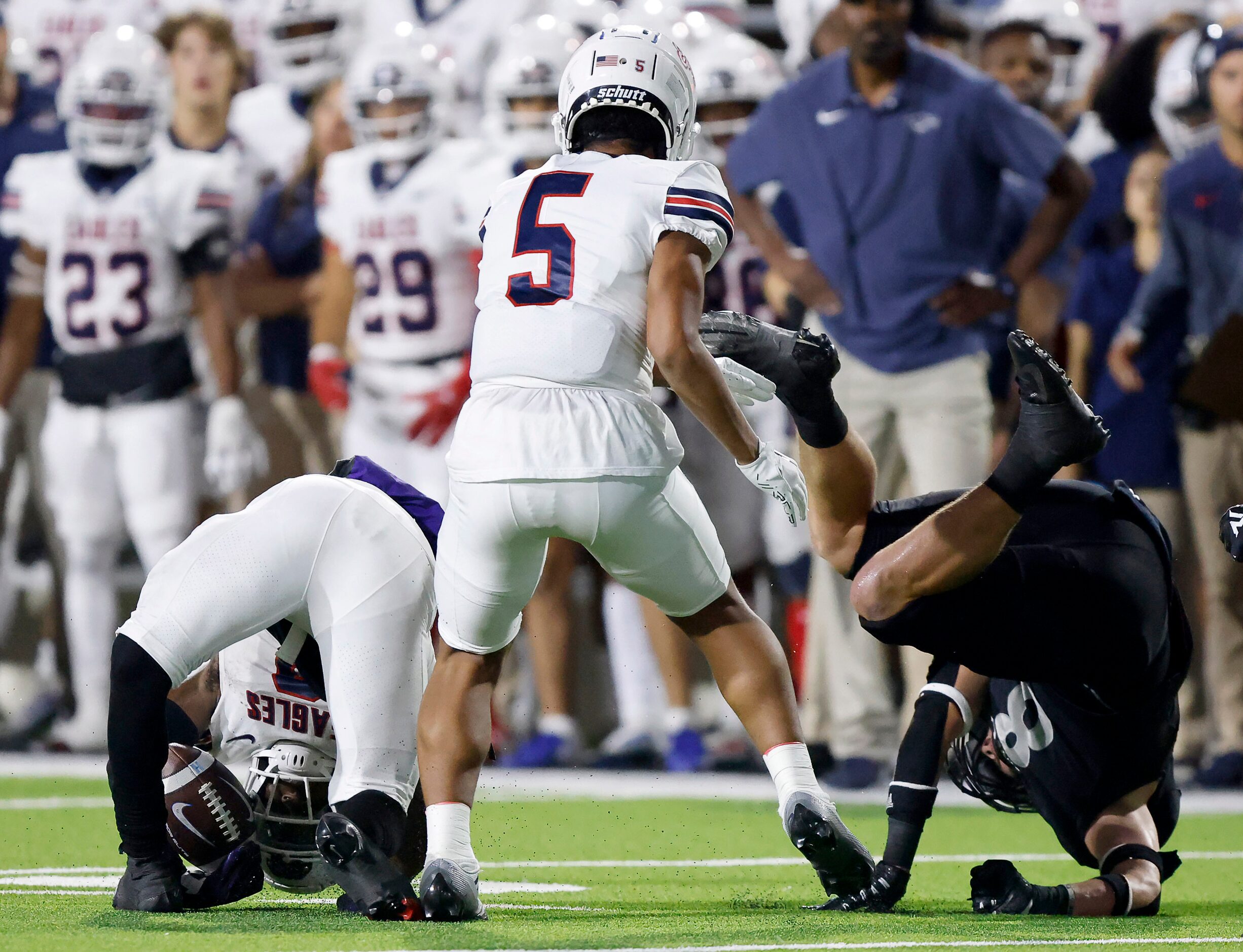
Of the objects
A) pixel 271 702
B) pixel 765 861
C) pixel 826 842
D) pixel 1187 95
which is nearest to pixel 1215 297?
pixel 1187 95

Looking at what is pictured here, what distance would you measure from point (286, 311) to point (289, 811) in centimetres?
422

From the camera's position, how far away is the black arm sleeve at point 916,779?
3.86m

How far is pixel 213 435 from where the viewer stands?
7184mm

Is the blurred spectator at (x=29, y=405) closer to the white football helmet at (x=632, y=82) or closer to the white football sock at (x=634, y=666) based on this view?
the white football sock at (x=634, y=666)

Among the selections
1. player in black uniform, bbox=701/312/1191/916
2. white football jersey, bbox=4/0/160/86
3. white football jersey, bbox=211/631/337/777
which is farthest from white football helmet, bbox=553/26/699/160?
white football jersey, bbox=4/0/160/86

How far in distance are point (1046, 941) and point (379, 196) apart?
4.63 m

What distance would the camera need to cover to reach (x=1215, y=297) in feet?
21.5

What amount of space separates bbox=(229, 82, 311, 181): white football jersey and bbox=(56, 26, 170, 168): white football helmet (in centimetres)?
80

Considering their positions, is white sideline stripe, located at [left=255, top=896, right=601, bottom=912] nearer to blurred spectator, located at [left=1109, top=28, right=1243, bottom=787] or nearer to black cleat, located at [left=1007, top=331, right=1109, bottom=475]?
black cleat, located at [left=1007, top=331, right=1109, bottom=475]

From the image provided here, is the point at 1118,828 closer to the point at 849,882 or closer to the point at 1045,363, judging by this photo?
the point at 849,882

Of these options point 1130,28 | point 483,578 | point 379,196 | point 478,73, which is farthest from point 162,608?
point 1130,28

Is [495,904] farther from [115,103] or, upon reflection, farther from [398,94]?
[115,103]

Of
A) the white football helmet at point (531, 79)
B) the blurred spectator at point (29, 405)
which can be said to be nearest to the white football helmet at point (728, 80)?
the white football helmet at point (531, 79)

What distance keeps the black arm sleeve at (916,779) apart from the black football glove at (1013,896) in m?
0.14
